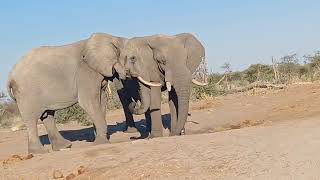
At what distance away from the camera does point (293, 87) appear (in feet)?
67.5

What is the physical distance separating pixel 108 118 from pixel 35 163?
9139 millimetres

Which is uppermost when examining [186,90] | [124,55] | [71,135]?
[124,55]

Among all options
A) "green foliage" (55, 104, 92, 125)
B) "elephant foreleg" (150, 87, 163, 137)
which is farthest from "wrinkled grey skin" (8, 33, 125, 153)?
"green foliage" (55, 104, 92, 125)

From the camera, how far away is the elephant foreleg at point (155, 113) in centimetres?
1186

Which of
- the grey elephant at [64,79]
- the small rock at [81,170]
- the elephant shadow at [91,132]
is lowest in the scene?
the elephant shadow at [91,132]

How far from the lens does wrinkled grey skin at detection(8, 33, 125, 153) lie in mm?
11406

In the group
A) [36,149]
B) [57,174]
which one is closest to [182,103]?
[36,149]

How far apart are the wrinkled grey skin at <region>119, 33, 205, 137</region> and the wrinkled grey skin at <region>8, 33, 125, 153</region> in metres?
0.49

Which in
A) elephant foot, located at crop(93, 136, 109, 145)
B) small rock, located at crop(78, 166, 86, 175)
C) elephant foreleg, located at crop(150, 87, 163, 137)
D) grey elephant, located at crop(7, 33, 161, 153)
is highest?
grey elephant, located at crop(7, 33, 161, 153)

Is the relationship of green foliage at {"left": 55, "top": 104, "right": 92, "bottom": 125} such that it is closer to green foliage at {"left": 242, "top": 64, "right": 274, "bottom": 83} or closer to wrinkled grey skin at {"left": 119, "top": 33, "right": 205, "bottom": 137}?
wrinkled grey skin at {"left": 119, "top": 33, "right": 205, "bottom": 137}

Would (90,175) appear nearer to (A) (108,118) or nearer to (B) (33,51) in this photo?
(B) (33,51)

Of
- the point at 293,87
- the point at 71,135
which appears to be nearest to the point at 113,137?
the point at 71,135

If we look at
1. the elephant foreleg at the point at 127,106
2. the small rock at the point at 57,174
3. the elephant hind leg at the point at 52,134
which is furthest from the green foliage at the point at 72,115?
the small rock at the point at 57,174

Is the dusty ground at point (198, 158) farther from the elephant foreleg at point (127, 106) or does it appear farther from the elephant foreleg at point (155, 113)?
the elephant foreleg at point (155, 113)
